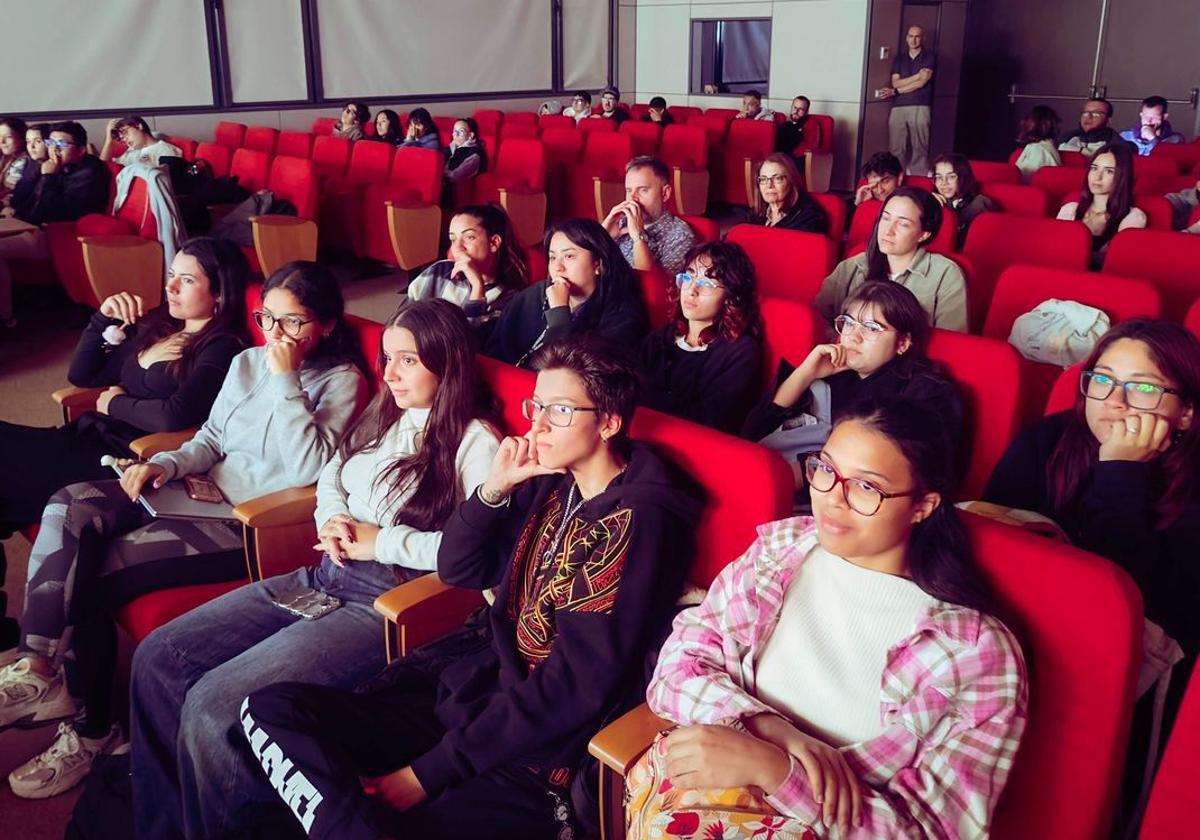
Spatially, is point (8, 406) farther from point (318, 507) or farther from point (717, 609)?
point (717, 609)

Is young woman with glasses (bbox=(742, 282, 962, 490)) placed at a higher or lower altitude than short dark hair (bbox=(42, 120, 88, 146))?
lower

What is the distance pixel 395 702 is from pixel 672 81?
10787 mm

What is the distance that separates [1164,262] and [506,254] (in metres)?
2.23

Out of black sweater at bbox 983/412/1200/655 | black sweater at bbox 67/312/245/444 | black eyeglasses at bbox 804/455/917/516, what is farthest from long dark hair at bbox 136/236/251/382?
black sweater at bbox 983/412/1200/655

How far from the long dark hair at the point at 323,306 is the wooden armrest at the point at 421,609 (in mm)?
800

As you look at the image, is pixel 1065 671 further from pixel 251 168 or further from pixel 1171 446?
pixel 251 168

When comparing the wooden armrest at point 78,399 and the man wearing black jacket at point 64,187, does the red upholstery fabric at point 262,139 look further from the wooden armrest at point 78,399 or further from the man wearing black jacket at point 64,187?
the wooden armrest at point 78,399

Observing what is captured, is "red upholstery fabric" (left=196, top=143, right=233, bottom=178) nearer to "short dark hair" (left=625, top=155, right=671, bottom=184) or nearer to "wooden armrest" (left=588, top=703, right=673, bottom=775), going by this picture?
"short dark hair" (left=625, top=155, right=671, bottom=184)

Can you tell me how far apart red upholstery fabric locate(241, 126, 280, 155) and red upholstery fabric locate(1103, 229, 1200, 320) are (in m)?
6.75

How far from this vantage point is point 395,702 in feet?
5.84

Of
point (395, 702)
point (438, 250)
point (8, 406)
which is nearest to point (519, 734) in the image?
point (395, 702)

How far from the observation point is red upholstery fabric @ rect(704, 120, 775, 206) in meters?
8.76

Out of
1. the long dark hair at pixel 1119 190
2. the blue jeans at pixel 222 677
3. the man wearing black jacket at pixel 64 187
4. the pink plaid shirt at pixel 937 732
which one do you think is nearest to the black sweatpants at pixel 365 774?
the blue jeans at pixel 222 677

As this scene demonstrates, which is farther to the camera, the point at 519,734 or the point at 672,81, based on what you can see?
the point at 672,81
